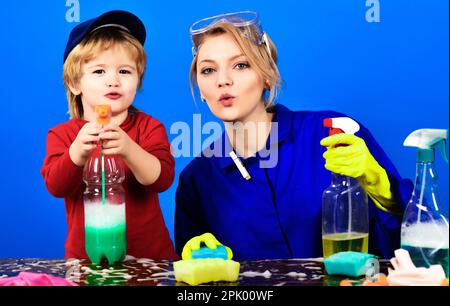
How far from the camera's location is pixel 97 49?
213 centimetres

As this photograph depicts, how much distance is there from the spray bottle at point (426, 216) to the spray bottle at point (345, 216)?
17cm

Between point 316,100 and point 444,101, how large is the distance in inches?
16.1

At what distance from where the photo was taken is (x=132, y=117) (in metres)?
2.25

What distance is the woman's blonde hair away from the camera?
85.7 inches

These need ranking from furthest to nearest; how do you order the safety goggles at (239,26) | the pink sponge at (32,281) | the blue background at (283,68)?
the blue background at (283,68) < the safety goggles at (239,26) < the pink sponge at (32,281)

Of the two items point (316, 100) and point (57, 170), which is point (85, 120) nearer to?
point (57, 170)

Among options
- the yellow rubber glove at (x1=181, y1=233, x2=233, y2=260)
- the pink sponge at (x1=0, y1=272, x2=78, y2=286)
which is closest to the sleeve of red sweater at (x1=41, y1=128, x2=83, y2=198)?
the yellow rubber glove at (x1=181, y1=233, x2=233, y2=260)

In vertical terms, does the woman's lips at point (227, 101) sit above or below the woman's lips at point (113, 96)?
below

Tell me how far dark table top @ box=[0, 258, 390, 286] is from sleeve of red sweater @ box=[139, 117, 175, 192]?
12.1 inches

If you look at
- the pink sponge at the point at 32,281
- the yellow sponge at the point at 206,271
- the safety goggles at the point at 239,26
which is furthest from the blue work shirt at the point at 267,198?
the pink sponge at the point at 32,281

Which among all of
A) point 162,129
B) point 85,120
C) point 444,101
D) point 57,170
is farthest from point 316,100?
point 57,170

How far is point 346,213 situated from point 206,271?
1.36ft

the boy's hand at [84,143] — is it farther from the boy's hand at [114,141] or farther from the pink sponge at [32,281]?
the pink sponge at [32,281]

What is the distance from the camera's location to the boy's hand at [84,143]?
1877 mm
